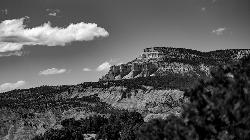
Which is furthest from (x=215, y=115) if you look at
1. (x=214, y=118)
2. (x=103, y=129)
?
(x=103, y=129)

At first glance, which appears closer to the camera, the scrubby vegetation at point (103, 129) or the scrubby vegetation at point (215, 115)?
the scrubby vegetation at point (215, 115)

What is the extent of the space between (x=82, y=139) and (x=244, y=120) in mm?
83310

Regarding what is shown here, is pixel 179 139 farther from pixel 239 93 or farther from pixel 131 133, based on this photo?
pixel 131 133

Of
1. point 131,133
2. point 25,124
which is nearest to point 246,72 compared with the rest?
point 131,133

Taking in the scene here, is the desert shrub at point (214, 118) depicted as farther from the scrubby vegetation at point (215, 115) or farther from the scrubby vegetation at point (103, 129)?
the scrubby vegetation at point (103, 129)

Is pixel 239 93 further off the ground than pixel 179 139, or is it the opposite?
pixel 239 93

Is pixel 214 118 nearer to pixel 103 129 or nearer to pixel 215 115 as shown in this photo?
pixel 215 115

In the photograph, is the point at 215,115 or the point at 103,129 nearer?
the point at 215,115

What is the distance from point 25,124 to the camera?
19138cm

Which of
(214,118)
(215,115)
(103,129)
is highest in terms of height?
(215,115)

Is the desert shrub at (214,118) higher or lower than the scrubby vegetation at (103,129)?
higher

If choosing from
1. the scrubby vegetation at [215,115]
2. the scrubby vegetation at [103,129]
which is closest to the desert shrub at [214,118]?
the scrubby vegetation at [215,115]

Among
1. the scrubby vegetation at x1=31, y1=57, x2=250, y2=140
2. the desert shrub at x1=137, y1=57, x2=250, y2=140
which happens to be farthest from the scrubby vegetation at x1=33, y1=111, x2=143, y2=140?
the desert shrub at x1=137, y1=57, x2=250, y2=140

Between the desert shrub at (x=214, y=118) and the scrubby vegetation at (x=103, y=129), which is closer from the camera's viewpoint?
the desert shrub at (x=214, y=118)
